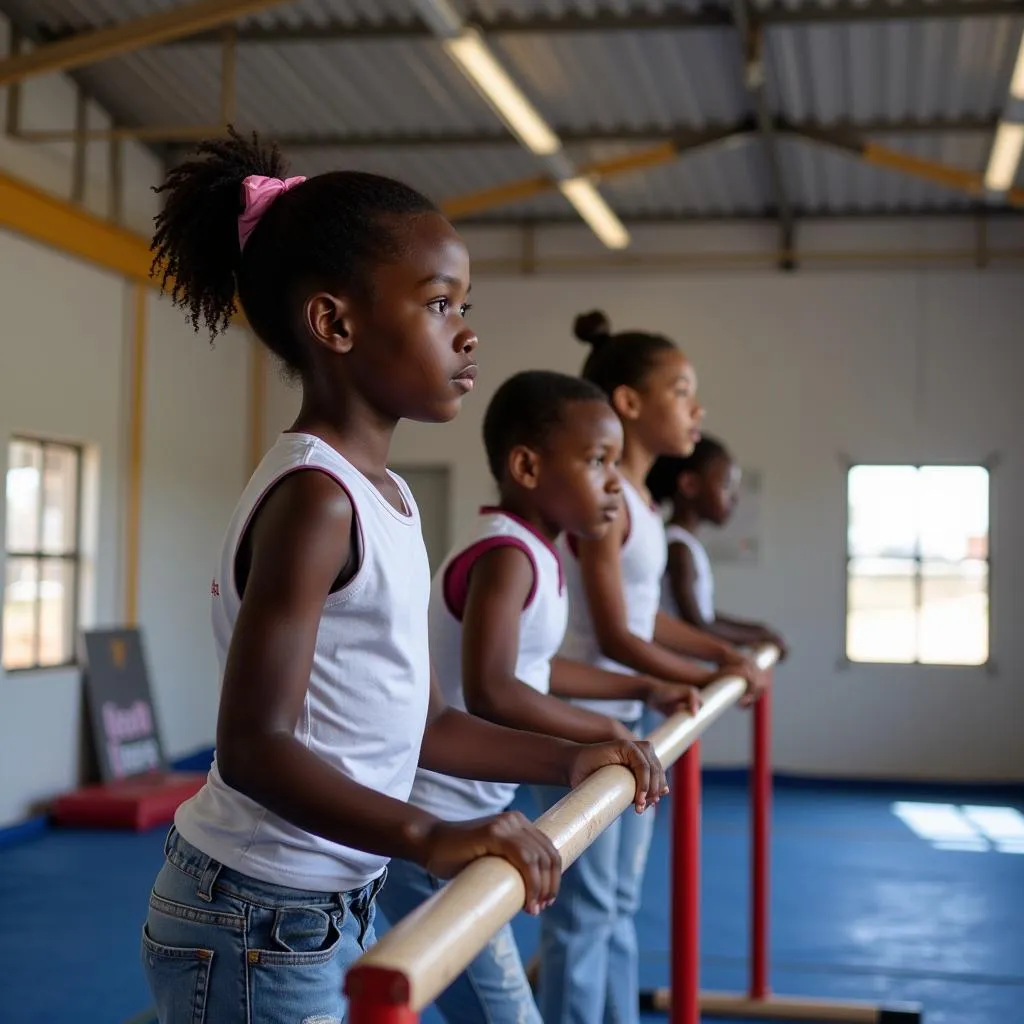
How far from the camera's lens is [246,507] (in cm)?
119

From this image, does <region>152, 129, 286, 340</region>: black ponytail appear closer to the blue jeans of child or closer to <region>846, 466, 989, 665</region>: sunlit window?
the blue jeans of child

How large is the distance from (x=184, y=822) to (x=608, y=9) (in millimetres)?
5281

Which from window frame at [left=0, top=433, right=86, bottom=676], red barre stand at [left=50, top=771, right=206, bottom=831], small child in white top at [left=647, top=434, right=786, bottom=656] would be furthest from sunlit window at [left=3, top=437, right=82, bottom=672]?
small child in white top at [left=647, top=434, right=786, bottom=656]

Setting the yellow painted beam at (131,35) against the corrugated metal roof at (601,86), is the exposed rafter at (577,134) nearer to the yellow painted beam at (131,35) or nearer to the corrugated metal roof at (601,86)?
the corrugated metal roof at (601,86)

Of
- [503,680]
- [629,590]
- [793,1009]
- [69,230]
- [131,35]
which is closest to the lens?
[503,680]

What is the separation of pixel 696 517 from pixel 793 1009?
1.52 metres

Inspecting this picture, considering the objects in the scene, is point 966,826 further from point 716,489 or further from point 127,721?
point 127,721

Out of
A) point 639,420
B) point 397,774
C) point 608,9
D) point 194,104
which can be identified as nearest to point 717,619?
point 639,420

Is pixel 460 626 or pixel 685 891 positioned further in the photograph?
pixel 685 891

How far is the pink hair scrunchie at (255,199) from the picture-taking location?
1.32 m

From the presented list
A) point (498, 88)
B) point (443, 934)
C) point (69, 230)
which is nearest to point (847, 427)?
point (498, 88)

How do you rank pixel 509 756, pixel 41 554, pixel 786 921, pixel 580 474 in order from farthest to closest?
pixel 41 554 → pixel 786 921 → pixel 580 474 → pixel 509 756

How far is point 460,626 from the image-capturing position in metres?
2.06

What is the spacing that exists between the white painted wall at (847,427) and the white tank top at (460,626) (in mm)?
6496
